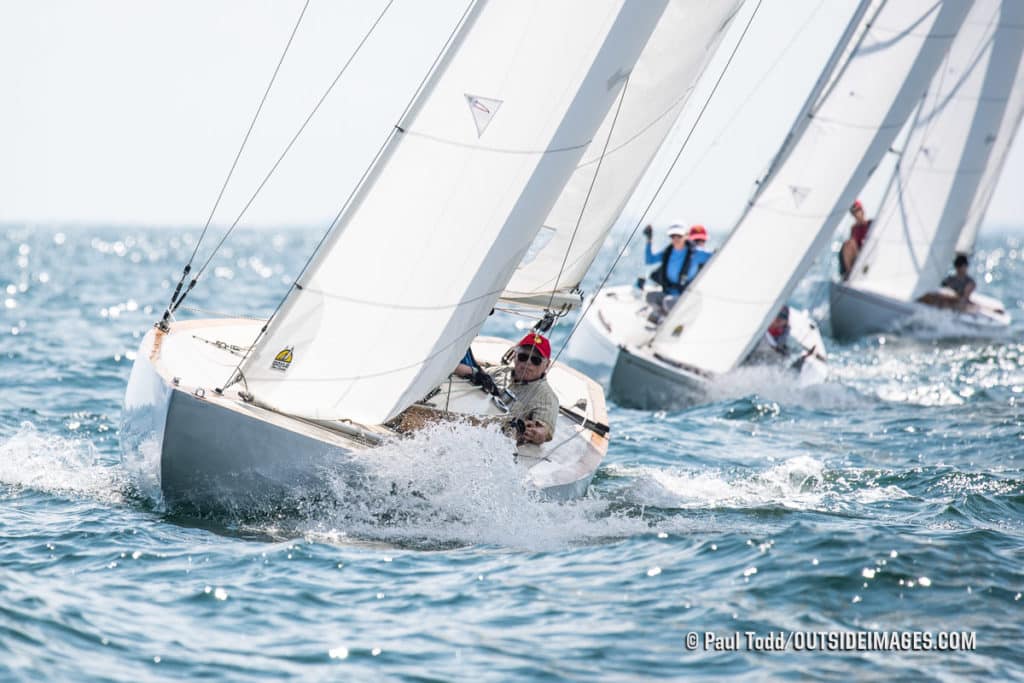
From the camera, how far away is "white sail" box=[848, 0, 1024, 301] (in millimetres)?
18969

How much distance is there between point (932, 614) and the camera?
18.9ft

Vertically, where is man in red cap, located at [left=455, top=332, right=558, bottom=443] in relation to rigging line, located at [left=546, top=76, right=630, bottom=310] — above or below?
below

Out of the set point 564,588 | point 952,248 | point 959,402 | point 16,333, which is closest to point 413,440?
point 564,588

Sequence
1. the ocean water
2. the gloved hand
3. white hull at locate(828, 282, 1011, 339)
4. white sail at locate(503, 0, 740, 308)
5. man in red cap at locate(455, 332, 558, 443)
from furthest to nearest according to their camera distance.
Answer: white hull at locate(828, 282, 1011, 339), white sail at locate(503, 0, 740, 308), the gloved hand, man in red cap at locate(455, 332, 558, 443), the ocean water

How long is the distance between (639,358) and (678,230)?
2.24m

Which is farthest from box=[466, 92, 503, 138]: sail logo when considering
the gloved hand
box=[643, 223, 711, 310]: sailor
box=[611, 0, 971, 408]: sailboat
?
box=[643, 223, 711, 310]: sailor

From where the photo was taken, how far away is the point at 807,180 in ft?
42.1

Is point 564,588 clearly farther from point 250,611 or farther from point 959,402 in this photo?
point 959,402

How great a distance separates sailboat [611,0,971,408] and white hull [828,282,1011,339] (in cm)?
605

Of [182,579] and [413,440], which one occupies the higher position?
[413,440]

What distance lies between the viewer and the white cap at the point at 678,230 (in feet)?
45.7

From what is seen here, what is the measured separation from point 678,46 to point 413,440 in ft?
12.9

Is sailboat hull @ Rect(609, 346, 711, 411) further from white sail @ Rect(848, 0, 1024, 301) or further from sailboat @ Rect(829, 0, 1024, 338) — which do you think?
white sail @ Rect(848, 0, 1024, 301)

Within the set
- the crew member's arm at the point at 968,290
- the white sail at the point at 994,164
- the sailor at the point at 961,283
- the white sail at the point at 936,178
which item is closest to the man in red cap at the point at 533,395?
the white sail at the point at 936,178
